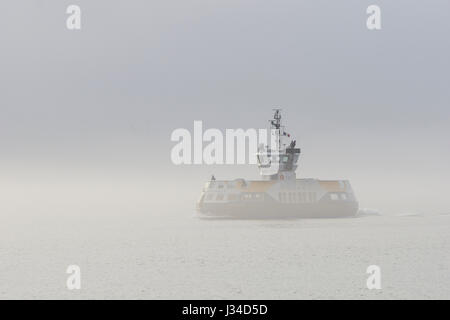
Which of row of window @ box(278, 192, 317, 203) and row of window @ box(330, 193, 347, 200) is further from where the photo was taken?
row of window @ box(330, 193, 347, 200)

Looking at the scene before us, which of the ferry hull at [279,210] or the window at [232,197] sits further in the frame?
the window at [232,197]

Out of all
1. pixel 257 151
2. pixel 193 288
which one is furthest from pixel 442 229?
pixel 193 288

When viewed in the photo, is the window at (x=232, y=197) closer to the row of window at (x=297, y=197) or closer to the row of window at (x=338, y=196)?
the row of window at (x=297, y=197)

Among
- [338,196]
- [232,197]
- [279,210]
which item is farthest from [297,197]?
[232,197]

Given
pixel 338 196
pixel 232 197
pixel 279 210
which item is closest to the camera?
pixel 279 210

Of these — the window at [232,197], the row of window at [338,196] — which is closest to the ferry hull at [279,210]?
the window at [232,197]

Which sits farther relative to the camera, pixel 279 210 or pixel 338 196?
pixel 338 196

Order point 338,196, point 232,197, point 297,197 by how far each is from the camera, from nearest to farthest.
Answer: point 297,197 → point 232,197 → point 338,196

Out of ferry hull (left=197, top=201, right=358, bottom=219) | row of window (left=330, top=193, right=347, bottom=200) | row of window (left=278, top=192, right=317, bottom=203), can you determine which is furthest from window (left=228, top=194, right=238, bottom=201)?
row of window (left=330, top=193, right=347, bottom=200)

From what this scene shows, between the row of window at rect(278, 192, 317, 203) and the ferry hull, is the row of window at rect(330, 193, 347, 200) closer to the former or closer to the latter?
the ferry hull

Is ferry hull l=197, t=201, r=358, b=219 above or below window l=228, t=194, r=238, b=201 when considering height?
below

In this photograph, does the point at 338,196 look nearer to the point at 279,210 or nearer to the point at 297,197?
the point at 297,197

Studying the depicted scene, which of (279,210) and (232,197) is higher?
(232,197)

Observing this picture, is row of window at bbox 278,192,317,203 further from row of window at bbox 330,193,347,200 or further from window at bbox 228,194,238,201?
window at bbox 228,194,238,201
